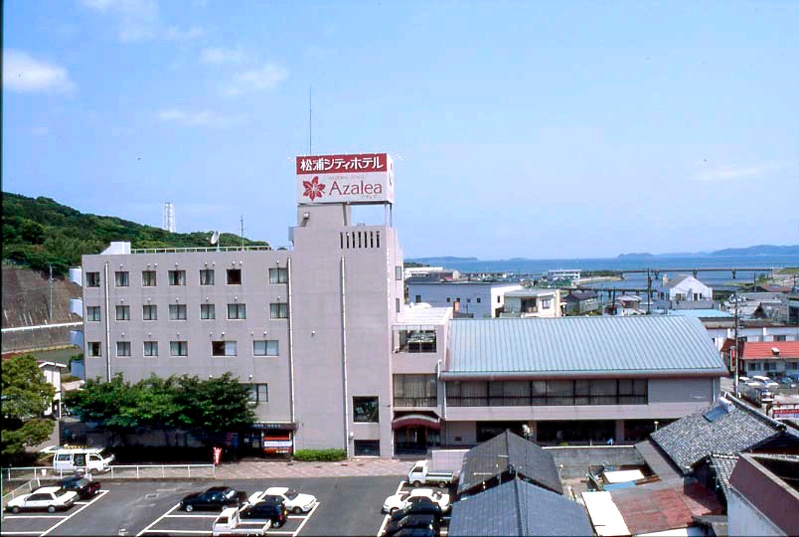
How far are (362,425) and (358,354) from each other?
107 inches

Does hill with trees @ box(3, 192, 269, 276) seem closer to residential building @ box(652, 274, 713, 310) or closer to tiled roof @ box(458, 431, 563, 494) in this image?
tiled roof @ box(458, 431, 563, 494)

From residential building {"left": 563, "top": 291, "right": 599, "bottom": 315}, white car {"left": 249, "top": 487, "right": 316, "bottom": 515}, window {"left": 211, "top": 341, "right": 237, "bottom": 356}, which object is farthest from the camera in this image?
residential building {"left": 563, "top": 291, "right": 599, "bottom": 315}

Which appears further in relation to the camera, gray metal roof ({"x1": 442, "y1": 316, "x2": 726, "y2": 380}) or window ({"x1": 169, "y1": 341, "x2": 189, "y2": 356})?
window ({"x1": 169, "y1": 341, "x2": 189, "y2": 356})

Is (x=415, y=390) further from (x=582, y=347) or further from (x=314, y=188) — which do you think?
(x=314, y=188)

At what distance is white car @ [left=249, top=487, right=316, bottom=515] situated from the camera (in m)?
21.6

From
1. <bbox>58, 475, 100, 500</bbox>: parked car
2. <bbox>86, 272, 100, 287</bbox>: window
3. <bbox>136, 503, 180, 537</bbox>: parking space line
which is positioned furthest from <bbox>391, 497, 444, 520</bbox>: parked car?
<bbox>86, 272, 100, 287</bbox>: window

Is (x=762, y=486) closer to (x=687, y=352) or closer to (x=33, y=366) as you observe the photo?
(x=687, y=352)

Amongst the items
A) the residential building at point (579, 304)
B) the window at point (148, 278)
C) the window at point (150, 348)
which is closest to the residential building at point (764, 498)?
the window at point (150, 348)

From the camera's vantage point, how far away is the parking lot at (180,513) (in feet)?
66.5

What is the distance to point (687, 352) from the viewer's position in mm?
28062

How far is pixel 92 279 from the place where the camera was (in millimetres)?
29938

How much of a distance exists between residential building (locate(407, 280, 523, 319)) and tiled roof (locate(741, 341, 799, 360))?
21.3 m

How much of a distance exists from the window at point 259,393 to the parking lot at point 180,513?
396cm

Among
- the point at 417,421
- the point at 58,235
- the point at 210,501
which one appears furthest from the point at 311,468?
the point at 58,235
